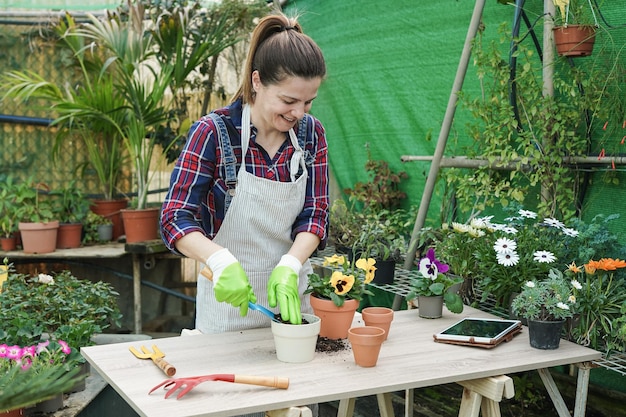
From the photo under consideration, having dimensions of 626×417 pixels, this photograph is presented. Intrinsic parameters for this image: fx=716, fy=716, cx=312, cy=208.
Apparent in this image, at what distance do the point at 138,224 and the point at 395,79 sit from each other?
2088mm

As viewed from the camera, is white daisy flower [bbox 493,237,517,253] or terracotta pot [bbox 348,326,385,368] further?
white daisy flower [bbox 493,237,517,253]

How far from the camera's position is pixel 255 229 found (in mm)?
2127

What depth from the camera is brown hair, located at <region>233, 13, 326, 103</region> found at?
194 cm

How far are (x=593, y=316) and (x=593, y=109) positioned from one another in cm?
94

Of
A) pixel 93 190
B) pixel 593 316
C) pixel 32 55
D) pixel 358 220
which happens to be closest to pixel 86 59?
pixel 32 55

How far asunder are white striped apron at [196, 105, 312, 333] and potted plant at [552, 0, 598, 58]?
4.11ft

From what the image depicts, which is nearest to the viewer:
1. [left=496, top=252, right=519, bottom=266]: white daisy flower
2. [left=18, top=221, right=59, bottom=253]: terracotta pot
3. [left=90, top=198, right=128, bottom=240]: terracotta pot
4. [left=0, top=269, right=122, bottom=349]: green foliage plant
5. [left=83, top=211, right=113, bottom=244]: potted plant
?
[left=496, top=252, right=519, bottom=266]: white daisy flower

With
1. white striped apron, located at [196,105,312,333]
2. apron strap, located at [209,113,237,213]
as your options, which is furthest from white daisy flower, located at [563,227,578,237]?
apron strap, located at [209,113,237,213]

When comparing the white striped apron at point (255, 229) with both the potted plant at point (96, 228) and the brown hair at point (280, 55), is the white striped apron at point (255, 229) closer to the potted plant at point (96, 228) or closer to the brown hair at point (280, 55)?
the brown hair at point (280, 55)

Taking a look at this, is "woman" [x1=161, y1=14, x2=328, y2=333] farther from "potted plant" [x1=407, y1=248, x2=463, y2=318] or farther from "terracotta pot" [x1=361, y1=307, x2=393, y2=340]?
"potted plant" [x1=407, y1=248, x2=463, y2=318]

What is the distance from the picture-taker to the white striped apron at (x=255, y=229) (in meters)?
2.07

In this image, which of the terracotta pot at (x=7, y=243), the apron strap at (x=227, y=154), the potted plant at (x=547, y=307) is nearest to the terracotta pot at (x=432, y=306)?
the potted plant at (x=547, y=307)

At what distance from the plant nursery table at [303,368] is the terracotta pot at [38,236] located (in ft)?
10.5

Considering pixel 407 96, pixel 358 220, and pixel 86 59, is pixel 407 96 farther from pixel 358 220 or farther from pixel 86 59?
pixel 86 59
